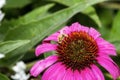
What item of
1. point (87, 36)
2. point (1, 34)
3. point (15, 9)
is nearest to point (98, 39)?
point (87, 36)

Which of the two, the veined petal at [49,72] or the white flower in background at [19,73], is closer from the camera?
the veined petal at [49,72]

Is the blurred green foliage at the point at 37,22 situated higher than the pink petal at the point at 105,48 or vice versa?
the blurred green foliage at the point at 37,22

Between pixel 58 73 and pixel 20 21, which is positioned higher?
pixel 20 21

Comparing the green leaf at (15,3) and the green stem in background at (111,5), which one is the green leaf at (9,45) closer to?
the green leaf at (15,3)

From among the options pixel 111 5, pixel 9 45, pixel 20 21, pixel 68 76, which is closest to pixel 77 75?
pixel 68 76

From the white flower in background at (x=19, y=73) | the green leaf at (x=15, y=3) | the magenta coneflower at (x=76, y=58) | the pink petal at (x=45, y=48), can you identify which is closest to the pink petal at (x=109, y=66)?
the magenta coneflower at (x=76, y=58)

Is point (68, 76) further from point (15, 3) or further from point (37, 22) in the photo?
point (15, 3)

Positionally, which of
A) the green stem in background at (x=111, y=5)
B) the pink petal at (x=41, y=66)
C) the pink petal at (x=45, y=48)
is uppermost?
the green stem in background at (x=111, y=5)
